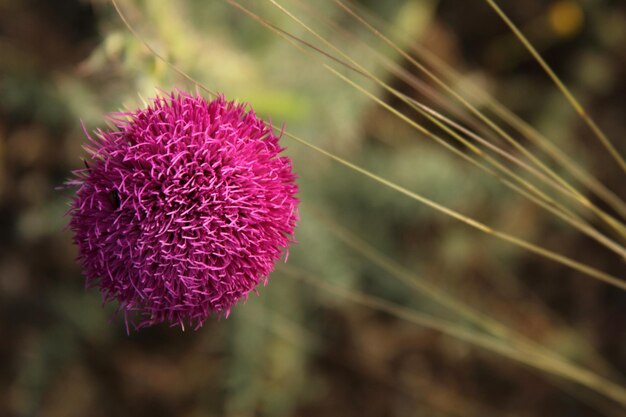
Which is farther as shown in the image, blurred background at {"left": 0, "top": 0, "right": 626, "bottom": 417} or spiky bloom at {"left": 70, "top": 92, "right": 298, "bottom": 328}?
blurred background at {"left": 0, "top": 0, "right": 626, "bottom": 417}

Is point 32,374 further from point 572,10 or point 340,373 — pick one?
point 572,10

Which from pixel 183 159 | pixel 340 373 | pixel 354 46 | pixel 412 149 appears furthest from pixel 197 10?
pixel 340 373

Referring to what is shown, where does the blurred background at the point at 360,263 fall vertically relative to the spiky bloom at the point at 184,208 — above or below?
below

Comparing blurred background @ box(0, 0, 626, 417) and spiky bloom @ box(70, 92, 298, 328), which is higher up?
spiky bloom @ box(70, 92, 298, 328)

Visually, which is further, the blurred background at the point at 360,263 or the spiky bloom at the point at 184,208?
the blurred background at the point at 360,263
